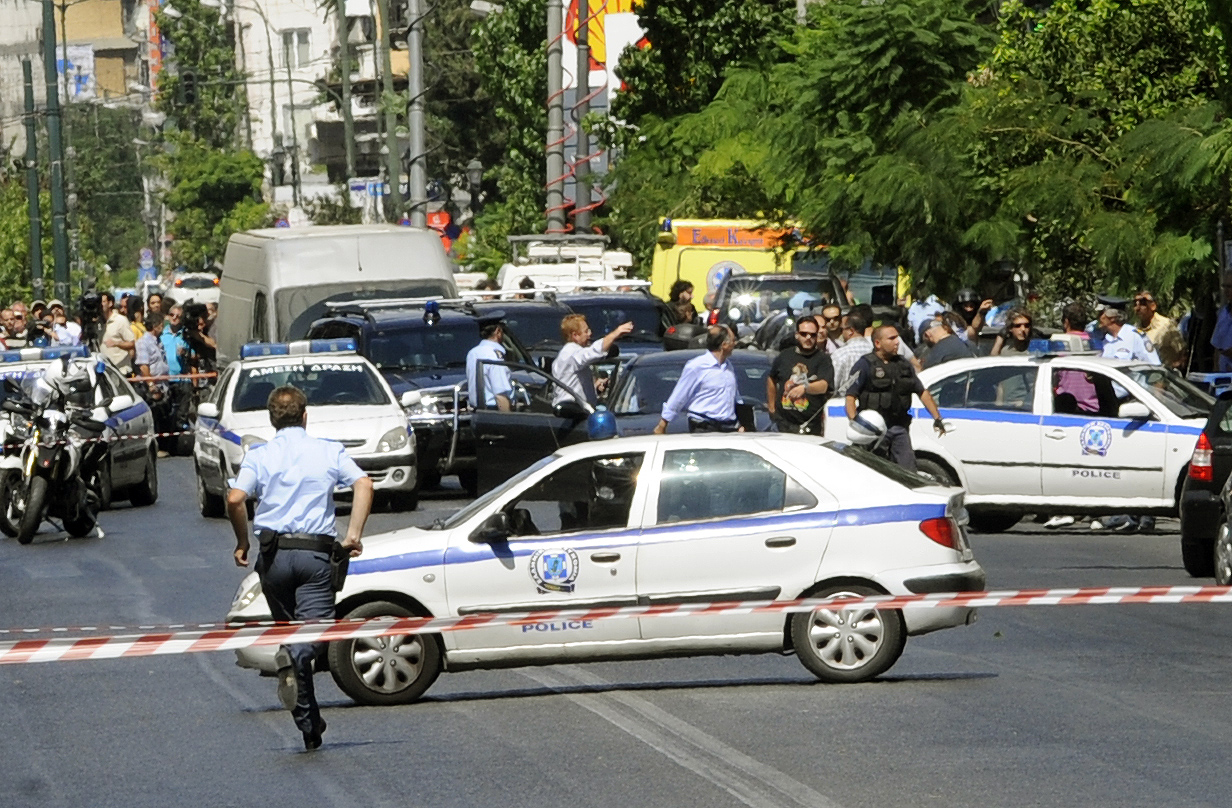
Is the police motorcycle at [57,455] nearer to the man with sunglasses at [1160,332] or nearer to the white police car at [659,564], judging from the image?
the man with sunglasses at [1160,332]

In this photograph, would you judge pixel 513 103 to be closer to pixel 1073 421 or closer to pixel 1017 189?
pixel 1017 189

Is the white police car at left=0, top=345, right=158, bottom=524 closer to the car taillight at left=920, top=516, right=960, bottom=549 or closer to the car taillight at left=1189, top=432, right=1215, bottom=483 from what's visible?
the car taillight at left=1189, top=432, right=1215, bottom=483

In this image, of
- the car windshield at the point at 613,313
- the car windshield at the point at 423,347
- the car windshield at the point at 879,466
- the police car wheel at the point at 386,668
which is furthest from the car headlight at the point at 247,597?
the car windshield at the point at 613,313

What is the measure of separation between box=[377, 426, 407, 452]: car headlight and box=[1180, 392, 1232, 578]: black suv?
8.04 metres

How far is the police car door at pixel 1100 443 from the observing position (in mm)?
19078

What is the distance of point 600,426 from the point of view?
18.3 metres

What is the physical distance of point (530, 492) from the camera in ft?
39.3

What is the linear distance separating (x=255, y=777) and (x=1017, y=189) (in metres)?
17.1

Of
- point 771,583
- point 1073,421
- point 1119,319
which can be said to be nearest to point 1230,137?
point 1119,319

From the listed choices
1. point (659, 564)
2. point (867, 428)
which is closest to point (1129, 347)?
point (867, 428)

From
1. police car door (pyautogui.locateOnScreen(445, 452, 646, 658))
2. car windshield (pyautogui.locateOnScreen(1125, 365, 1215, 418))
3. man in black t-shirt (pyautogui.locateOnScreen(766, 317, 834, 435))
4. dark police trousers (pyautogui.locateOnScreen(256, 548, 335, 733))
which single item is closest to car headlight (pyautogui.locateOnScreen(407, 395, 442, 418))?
man in black t-shirt (pyautogui.locateOnScreen(766, 317, 834, 435))

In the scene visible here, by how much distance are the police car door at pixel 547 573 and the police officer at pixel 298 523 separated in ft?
4.55

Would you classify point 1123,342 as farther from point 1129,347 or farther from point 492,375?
point 492,375

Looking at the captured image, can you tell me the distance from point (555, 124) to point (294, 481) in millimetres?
29950
